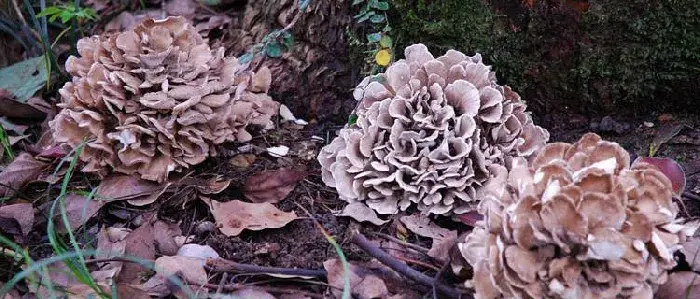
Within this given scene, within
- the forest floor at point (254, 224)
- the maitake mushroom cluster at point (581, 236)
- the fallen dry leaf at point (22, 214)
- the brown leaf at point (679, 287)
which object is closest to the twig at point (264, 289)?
the forest floor at point (254, 224)

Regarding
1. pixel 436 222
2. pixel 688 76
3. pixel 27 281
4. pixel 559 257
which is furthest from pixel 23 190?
pixel 688 76

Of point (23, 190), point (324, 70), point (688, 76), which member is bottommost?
point (23, 190)

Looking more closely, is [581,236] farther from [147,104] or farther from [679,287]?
[147,104]

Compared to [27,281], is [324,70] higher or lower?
higher

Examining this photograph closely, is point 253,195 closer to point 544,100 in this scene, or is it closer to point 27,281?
point 27,281

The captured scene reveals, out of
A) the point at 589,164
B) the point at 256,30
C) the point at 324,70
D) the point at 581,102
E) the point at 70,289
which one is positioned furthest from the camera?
the point at 256,30
